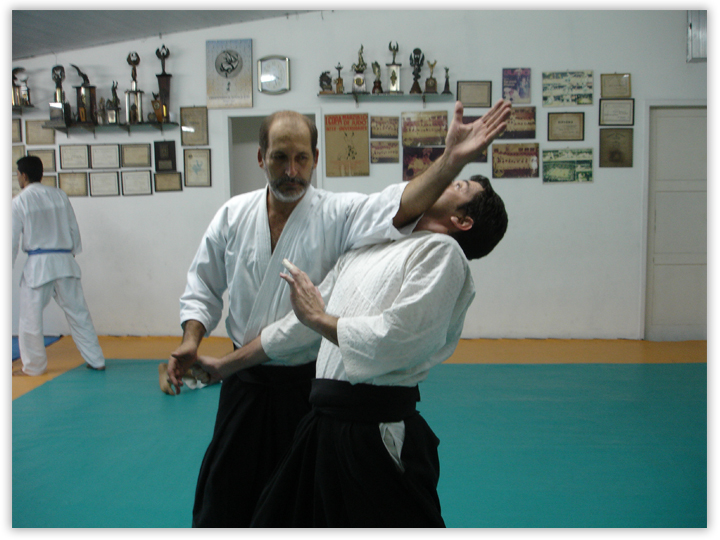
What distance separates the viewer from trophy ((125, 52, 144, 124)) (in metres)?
4.92

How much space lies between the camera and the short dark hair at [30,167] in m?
4.20

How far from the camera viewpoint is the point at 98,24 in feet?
14.7

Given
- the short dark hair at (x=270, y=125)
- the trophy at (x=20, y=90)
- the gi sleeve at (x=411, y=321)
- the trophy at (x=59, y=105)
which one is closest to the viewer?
the gi sleeve at (x=411, y=321)

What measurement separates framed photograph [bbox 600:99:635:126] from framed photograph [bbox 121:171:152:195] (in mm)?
4277

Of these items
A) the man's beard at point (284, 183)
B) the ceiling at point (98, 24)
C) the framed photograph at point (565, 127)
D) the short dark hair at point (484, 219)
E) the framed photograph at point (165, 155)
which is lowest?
the short dark hair at point (484, 219)

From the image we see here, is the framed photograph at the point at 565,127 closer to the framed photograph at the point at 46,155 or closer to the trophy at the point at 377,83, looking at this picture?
the trophy at the point at 377,83

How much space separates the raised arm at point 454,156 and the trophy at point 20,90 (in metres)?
5.19

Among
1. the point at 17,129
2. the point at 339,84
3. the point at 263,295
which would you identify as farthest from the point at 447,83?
the point at 17,129

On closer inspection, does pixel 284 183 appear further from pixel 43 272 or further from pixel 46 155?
pixel 46 155

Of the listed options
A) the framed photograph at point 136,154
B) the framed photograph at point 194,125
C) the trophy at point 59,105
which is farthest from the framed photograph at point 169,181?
the trophy at point 59,105

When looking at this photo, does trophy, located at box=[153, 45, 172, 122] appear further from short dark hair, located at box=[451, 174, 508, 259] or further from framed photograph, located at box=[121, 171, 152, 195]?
short dark hair, located at box=[451, 174, 508, 259]

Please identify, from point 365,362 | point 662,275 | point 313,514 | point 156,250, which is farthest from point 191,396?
point 662,275

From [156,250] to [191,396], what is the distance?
216cm

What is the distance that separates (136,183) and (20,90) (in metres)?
1.39
